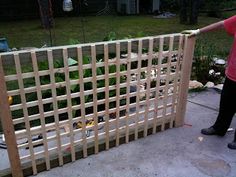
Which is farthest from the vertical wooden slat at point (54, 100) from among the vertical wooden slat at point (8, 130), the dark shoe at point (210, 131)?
the dark shoe at point (210, 131)

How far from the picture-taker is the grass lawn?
7.74m

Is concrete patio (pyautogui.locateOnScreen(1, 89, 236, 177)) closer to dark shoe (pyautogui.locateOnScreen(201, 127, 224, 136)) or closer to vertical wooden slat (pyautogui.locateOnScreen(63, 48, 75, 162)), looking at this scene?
dark shoe (pyautogui.locateOnScreen(201, 127, 224, 136))

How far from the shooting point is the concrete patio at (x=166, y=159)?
2.41 meters

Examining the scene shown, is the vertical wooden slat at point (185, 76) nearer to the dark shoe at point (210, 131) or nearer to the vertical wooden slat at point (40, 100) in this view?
the dark shoe at point (210, 131)

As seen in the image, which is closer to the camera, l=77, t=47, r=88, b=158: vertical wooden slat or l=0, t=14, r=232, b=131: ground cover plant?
l=77, t=47, r=88, b=158: vertical wooden slat

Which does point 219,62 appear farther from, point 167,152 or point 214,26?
point 167,152

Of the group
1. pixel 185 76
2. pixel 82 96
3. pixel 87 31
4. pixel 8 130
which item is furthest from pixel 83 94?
pixel 87 31

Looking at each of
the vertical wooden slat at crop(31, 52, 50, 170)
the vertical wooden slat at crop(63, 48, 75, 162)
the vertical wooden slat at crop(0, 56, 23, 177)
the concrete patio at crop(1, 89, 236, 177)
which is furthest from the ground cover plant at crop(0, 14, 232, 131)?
the vertical wooden slat at crop(0, 56, 23, 177)

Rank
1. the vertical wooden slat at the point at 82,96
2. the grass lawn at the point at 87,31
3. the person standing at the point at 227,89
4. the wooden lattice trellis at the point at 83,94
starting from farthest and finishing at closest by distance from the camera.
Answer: the grass lawn at the point at 87,31 < the person standing at the point at 227,89 < the vertical wooden slat at the point at 82,96 < the wooden lattice trellis at the point at 83,94

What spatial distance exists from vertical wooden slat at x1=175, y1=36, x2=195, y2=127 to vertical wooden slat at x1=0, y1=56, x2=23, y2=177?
169 cm

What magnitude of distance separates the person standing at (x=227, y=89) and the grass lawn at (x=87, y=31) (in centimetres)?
361

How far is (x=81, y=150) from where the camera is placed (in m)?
2.61

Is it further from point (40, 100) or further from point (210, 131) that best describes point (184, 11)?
point (40, 100)

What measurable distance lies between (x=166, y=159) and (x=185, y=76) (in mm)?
882
